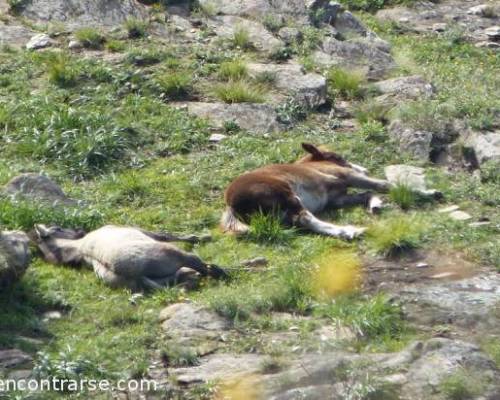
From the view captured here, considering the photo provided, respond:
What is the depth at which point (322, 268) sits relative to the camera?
10094mm

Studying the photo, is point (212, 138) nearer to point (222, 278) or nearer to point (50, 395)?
point (222, 278)

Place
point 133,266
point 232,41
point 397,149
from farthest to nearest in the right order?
1. point 232,41
2. point 397,149
3. point 133,266

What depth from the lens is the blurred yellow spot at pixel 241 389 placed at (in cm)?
766

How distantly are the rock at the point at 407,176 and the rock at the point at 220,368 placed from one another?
431 cm

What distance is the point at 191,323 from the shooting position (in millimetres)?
8883

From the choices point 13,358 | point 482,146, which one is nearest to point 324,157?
point 482,146

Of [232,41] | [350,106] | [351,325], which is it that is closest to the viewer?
[351,325]

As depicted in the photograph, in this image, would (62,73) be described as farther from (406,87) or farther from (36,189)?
(406,87)

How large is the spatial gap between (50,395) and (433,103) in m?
8.05

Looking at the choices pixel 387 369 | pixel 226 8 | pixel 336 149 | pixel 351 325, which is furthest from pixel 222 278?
pixel 226 8

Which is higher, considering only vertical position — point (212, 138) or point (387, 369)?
point (387, 369)

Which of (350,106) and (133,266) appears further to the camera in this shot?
(350,106)

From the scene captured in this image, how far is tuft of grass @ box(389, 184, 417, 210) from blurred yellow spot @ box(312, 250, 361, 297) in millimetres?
1389

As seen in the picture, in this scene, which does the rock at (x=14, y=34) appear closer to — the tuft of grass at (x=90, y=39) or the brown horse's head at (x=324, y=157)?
the tuft of grass at (x=90, y=39)
